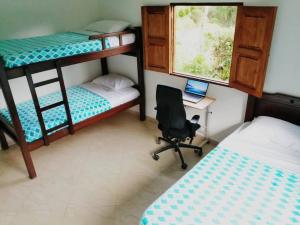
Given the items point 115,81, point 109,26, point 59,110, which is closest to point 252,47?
point 109,26

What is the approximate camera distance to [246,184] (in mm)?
1854

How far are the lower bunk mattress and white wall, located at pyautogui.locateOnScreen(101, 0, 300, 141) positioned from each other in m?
0.53

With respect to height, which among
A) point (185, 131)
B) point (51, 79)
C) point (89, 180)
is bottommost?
point (89, 180)

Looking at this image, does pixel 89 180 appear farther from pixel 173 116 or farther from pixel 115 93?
pixel 115 93

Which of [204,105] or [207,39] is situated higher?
[207,39]

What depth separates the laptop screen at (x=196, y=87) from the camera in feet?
10.5

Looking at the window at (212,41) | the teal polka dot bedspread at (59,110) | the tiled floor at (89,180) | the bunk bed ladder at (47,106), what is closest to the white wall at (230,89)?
the window at (212,41)

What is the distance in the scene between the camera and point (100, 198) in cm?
255

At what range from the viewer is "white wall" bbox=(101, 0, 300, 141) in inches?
92.8

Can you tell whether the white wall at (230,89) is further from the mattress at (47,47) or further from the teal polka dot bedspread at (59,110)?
the teal polka dot bedspread at (59,110)

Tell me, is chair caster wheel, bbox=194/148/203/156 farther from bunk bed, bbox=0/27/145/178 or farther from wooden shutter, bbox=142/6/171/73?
bunk bed, bbox=0/27/145/178

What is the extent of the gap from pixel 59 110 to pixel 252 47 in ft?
7.98

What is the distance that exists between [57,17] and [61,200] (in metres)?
2.66

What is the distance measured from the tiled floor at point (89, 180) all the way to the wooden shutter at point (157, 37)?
1.09 meters
